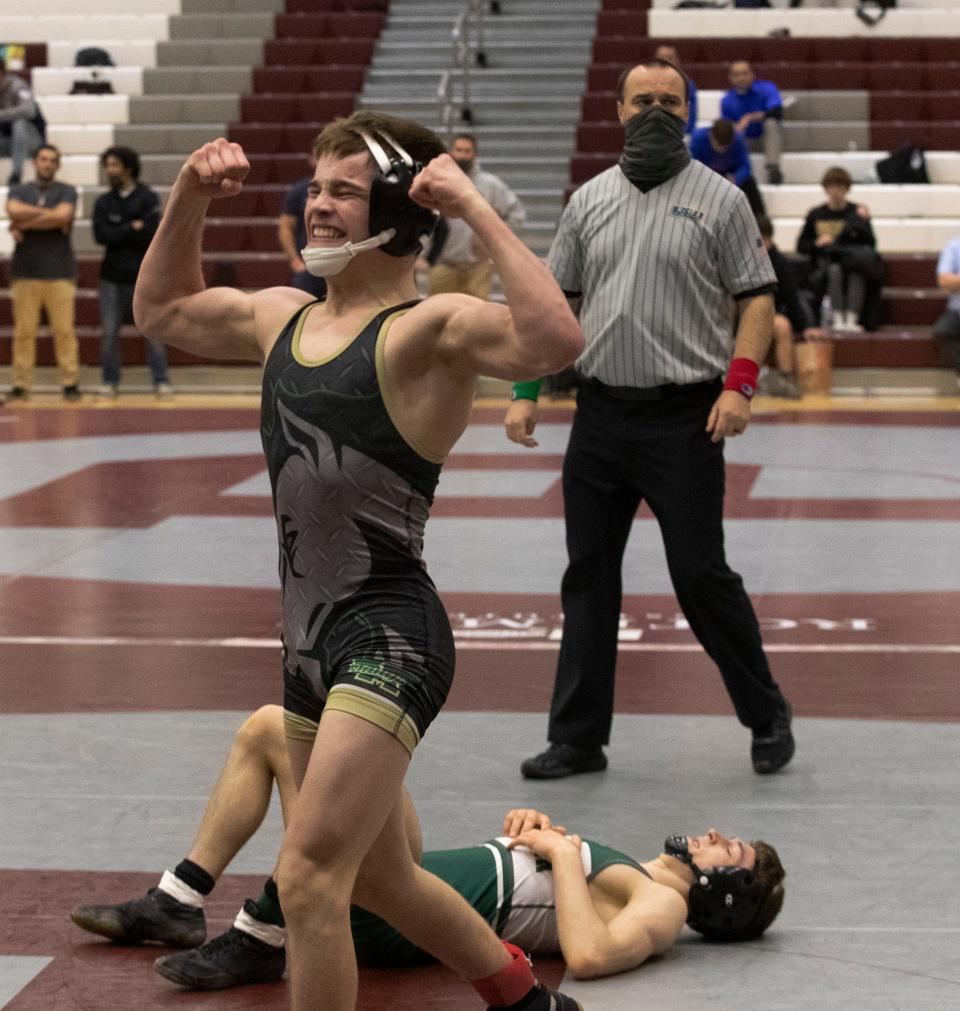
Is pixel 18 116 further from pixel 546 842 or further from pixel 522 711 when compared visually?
pixel 546 842

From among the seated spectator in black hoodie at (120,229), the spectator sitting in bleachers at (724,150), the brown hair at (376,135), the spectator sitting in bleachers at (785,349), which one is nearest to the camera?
the brown hair at (376,135)

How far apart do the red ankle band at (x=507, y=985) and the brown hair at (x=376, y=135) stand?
1.42m

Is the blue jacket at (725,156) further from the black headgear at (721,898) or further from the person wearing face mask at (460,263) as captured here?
the black headgear at (721,898)

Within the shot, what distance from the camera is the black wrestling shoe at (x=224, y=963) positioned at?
148 inches

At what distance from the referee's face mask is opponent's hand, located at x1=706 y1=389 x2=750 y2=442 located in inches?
24.2

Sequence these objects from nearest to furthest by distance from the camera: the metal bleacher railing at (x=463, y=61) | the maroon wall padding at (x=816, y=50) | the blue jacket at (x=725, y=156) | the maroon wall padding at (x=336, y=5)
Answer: the blue jacket at (x=725, y=156)
the metal bleacher railing at (x=463, y=61)
the maroon wall padding at (x=816, y=50)
the maroon wall padding at (x=336, y=5)

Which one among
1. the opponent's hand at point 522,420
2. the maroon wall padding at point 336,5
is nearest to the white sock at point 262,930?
the opponent's hand at point 522,420

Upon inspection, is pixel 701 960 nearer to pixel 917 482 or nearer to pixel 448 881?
pixel 448 881

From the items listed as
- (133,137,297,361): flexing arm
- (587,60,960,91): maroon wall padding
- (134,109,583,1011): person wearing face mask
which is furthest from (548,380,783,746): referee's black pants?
(587,60,960,91): maroon wall padding

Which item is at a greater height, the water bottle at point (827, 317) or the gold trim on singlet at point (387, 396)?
the gold trim on singlet at point (387, 396)

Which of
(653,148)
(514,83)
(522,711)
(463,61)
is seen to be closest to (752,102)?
(463,61)

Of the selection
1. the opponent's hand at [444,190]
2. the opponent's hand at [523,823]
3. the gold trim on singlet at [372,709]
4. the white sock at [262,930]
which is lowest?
the white sock at [262,930]

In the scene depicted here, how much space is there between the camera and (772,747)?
5398 millimetres

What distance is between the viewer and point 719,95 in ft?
64.2
